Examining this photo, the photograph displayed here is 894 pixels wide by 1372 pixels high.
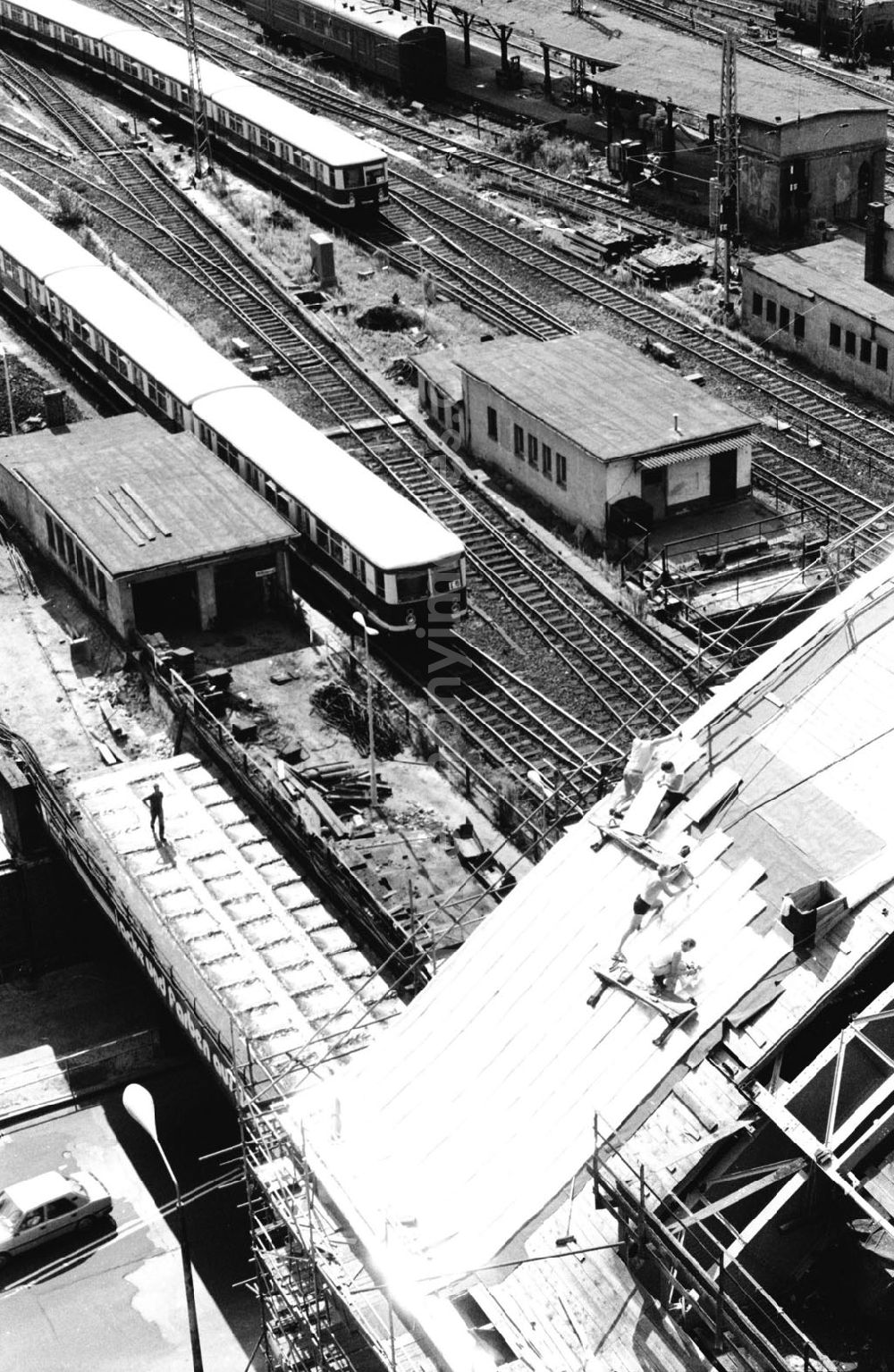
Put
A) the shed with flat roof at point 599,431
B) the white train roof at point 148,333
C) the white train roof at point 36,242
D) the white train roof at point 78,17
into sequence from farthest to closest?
the white train roof at point 78,17
the white train roof at point 36,242
the white train roof at point 148,333
the shed with flat roof at point 599,431

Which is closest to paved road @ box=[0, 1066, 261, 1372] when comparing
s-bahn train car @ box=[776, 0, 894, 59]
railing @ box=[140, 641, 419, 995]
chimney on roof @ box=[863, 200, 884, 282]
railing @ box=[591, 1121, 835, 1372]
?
railing @ box=[140, 641, 419, 995]

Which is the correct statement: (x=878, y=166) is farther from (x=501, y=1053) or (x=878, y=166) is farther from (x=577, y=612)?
(x=501, y=1053)

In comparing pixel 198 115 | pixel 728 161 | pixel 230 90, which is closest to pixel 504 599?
pixel 728 161

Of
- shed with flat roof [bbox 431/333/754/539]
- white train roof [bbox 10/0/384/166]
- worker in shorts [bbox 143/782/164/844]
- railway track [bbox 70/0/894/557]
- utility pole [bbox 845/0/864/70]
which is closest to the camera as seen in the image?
worker in shorts [bbox 143/782/164/844]

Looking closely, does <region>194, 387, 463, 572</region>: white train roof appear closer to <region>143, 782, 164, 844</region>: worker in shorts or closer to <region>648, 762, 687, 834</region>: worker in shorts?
<region>143, 782, 164, 844</region>: worker in shorts

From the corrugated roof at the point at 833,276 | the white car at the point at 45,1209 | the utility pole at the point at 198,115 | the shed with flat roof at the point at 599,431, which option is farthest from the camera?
the utility pole at the point at 198,115

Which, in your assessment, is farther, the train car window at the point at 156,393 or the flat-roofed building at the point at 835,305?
the flat-roofed building at the point at 835,305

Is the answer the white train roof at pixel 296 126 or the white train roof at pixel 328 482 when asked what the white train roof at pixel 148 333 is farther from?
the white train roof at pixel 296 126

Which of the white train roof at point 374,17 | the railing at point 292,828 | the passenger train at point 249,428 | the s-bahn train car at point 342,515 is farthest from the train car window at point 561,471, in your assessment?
the white train roof at point 374,17
